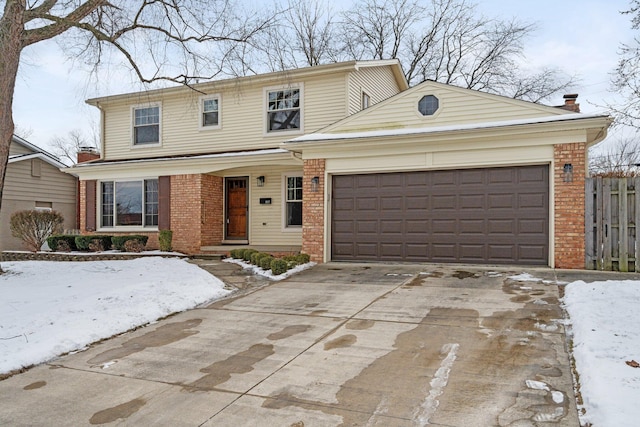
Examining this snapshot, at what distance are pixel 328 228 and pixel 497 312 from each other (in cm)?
550

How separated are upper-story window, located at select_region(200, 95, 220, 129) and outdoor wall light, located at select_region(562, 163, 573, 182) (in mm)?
10392

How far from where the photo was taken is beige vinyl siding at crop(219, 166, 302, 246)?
14141 millimetres

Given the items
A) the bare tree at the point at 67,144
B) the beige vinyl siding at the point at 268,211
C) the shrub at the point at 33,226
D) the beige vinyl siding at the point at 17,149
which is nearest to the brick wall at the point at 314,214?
the beige vinyl siding at the point at 268,211

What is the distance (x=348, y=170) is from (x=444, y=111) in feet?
8.37

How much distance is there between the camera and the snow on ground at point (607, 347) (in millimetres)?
3250

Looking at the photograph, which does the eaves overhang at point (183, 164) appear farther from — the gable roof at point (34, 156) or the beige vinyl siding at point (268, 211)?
the gable roof at point (34, 156)

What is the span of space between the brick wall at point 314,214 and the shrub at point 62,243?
27.6 feet

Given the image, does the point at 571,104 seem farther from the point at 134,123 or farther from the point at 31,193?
the point at 31,193

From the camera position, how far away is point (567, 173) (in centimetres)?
895

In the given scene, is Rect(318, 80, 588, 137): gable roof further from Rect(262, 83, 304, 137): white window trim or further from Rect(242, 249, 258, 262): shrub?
Rect(242, 249, 258, 262): shrub

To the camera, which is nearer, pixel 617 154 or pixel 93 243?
pixel 93 243

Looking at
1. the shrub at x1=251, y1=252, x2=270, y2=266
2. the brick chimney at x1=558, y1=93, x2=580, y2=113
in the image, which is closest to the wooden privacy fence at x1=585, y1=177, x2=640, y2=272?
the brick chimney at x1=558, y1=93, x2=580, y2=113

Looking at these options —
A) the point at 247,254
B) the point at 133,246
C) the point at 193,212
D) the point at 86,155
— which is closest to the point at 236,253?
the point at 247,254

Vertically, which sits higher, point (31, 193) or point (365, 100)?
point (365, 100)
